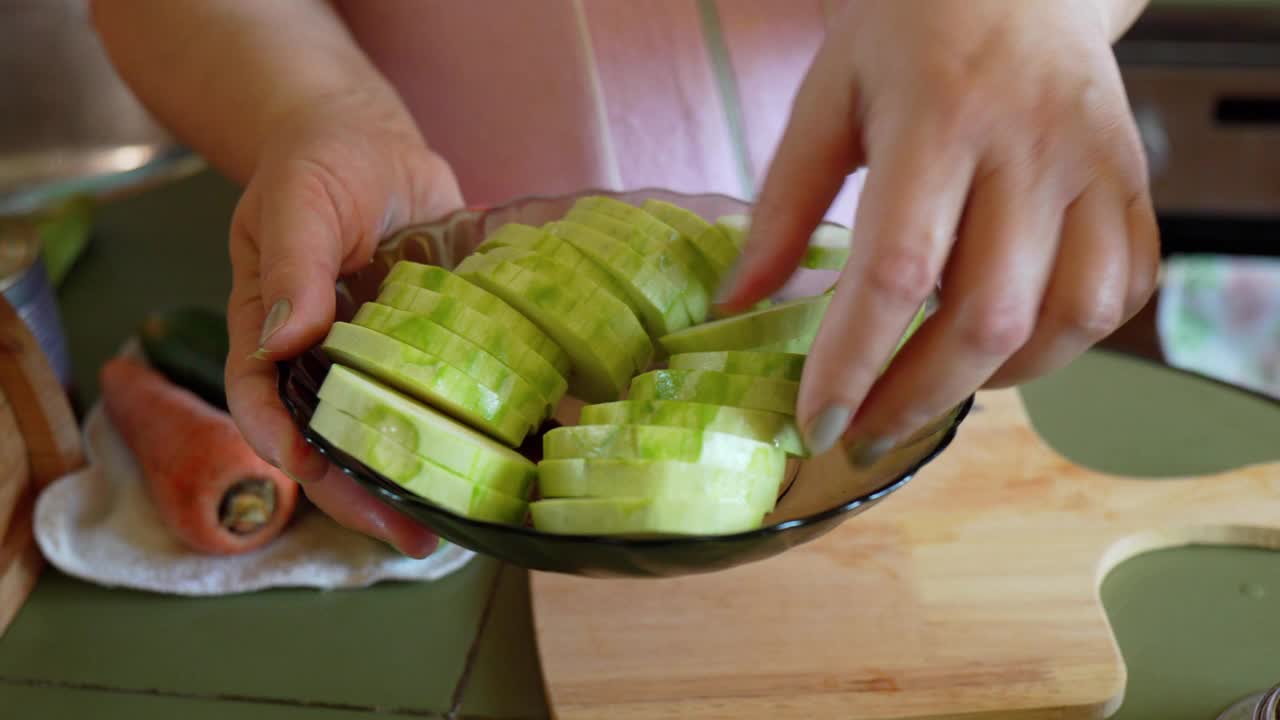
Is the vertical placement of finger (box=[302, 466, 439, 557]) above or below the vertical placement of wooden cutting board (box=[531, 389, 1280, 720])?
above

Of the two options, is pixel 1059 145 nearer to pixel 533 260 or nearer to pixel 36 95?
pixel 533 260

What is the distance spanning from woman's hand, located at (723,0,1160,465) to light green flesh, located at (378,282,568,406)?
253 mm

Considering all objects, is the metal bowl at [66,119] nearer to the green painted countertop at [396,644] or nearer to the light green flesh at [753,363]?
the green painted countertop at [396,644]

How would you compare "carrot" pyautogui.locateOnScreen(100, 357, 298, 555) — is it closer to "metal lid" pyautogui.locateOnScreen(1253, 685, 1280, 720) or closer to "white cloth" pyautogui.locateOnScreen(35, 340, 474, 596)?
"white cloth" pyautogui.locateOnScreen(35, 340, 474, 596)

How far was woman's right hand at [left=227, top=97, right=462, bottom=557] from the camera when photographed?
0.89 m

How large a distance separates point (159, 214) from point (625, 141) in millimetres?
1043

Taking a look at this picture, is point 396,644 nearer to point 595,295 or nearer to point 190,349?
point 595,295

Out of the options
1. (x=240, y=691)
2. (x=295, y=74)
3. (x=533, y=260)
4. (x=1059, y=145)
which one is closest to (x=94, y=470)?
(x=240, y=691)

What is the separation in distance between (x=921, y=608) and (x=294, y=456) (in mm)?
638

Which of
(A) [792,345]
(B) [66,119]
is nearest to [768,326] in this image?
(A) [792,345]

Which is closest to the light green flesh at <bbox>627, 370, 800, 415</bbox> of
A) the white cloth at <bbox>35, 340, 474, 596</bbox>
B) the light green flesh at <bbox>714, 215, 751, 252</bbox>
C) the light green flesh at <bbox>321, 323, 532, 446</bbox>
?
the light green flesh at <bbox>321, 323, 532, 446</bbox>

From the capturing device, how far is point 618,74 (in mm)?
1521

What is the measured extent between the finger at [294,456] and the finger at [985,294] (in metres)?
0.45

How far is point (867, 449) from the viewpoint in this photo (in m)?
0.77
